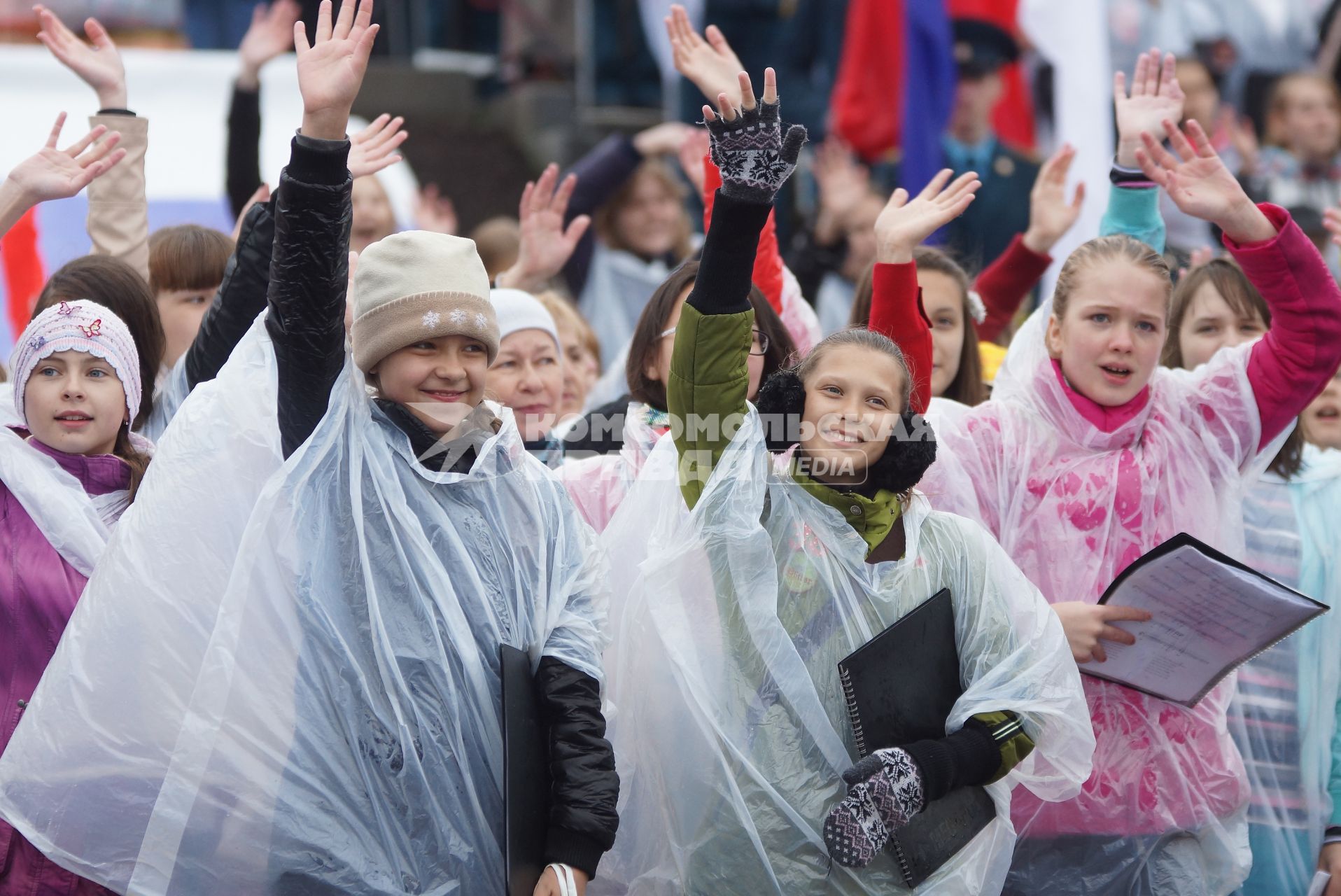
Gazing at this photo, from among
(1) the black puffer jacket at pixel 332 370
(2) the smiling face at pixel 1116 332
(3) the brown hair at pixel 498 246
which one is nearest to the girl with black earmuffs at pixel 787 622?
(1) the black puffer jacket at pixel 332 370

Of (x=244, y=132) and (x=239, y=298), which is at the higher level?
(x=244, y=132)

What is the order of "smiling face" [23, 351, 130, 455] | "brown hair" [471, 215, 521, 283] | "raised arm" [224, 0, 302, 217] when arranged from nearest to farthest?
"smiling face" [23, 351, 130, 455] < "raised arm" [224, 0, 302, 217] < "brown hair" [471, 215, 521, 283]

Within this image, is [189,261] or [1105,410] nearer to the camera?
[1105,410]

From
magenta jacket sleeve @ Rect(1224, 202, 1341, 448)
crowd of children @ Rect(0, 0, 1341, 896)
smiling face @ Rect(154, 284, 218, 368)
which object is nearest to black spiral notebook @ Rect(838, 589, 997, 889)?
crowd of children @ Rect(0, 0, 1341, 896)

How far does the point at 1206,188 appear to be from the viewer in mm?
3195

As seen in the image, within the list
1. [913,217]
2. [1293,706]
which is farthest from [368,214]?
[1293,706]

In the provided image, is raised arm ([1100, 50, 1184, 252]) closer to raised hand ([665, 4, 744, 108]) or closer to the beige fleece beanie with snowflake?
raised hand ([665, 4, 744, 108])

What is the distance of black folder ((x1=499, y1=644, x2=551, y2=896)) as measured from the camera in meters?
2.45

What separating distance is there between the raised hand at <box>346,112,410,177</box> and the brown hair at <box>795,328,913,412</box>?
90 cm

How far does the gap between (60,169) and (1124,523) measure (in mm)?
2360

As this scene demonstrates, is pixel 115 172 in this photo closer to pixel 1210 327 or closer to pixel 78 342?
pixel 78 342

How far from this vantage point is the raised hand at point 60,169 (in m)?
3.14

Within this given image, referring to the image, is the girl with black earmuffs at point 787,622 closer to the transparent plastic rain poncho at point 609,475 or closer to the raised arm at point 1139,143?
the transparent plastic rain poncho at point 609,475

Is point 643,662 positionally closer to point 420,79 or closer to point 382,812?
point 382,812
